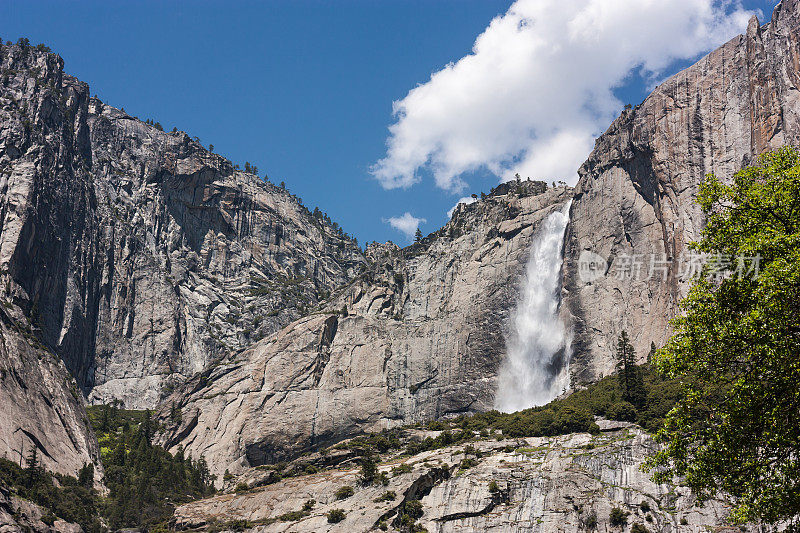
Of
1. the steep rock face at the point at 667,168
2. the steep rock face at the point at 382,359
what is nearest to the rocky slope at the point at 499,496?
the steep rock face at the point at 667,168

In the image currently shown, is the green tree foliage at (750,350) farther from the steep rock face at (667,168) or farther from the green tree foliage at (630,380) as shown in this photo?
the steep rock face at (667,168)

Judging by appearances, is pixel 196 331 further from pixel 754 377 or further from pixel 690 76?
pixel 754 377

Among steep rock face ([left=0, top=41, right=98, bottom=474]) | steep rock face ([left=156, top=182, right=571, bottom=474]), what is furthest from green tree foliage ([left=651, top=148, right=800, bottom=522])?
steep rock face ([left=156, top=182, right=571, bottom=474])

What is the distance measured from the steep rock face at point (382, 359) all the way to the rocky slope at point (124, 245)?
101ft

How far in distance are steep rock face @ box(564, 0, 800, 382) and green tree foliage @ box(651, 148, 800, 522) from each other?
7086 cm

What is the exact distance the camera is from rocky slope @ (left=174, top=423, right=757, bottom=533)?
210ft

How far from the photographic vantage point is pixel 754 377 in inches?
921

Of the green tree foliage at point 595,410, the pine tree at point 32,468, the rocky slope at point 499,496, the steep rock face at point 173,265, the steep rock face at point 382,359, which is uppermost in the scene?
the steep rock face at point 173,265

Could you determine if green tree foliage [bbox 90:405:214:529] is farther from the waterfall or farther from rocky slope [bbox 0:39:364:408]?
the waterfall

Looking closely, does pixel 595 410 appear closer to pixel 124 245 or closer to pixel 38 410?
pixel 38 410

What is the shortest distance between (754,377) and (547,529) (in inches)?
1817

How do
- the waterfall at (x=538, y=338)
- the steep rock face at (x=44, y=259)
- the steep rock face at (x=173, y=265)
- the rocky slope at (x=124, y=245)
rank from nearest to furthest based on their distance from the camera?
the steep rock face at (x=44, y=259) → the waterfall at (x=538, y=338) → the rocky slope at (x=124, y=245) → the steep rock face at (x=173, y=265)

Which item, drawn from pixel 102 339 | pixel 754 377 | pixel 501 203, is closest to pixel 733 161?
pixel 501 203

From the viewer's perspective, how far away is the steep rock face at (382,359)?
113875 mm
